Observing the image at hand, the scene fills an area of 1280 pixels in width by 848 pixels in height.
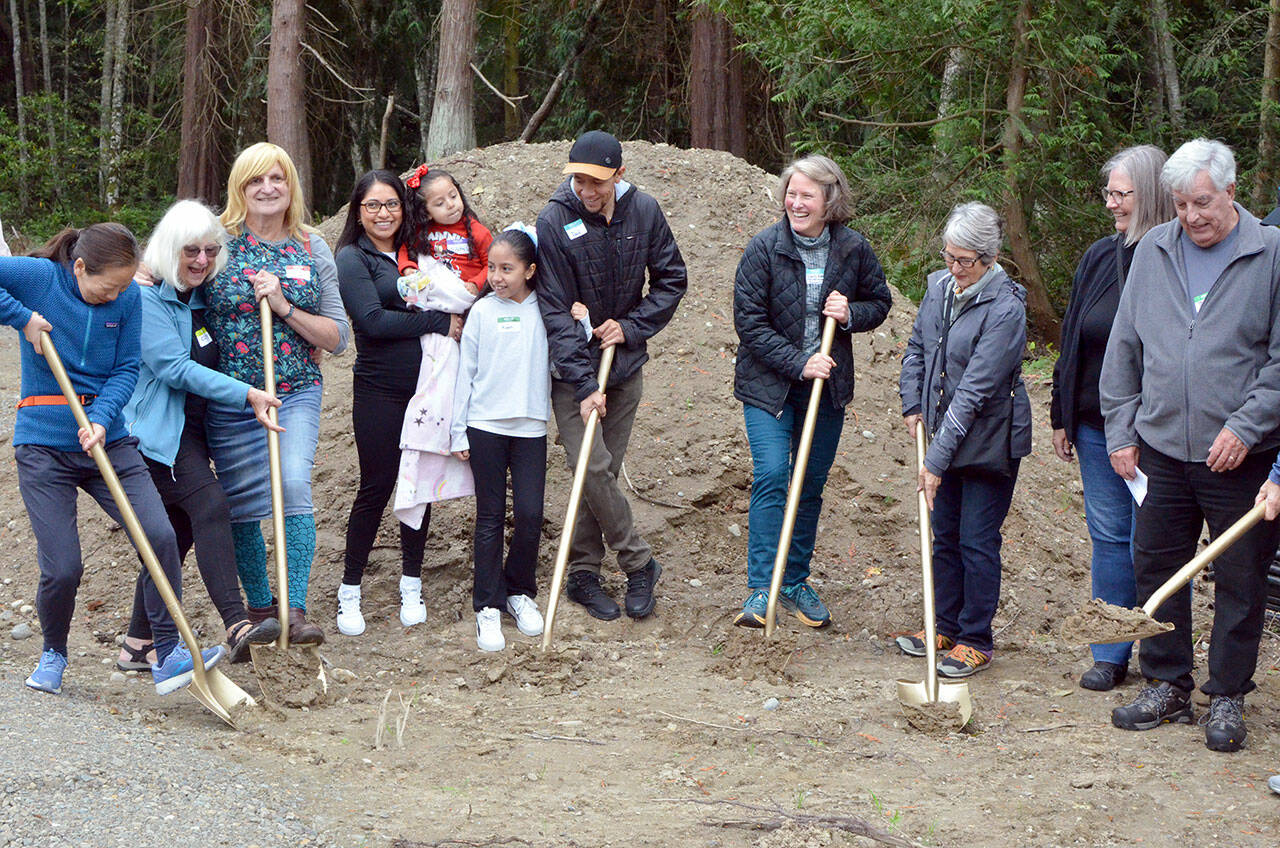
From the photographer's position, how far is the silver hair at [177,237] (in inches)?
176

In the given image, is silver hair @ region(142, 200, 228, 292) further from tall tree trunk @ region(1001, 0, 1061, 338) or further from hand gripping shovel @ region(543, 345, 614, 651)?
tall tree trunk @ region(1001, 0, 1061, 338)

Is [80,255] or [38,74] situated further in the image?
[38,74]

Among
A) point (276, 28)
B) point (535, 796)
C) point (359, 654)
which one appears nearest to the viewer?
point (535, 796)

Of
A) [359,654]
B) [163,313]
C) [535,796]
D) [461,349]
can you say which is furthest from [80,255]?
[535,796]

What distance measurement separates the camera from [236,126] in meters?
18.4

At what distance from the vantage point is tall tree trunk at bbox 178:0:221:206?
15586mm

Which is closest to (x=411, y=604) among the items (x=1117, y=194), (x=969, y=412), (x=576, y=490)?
(x=576, y=490)

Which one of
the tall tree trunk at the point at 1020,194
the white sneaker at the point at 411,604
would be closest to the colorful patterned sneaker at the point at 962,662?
the white sneaker at the point at 411,604

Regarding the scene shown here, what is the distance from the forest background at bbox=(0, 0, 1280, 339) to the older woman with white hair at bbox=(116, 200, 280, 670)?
6332 millimetres

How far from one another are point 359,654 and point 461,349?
1.38 metres

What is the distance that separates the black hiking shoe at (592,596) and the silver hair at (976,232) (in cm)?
218

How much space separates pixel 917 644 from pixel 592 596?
1465 mm

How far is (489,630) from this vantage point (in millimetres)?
5125

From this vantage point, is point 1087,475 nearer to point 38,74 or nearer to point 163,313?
point 163,313
